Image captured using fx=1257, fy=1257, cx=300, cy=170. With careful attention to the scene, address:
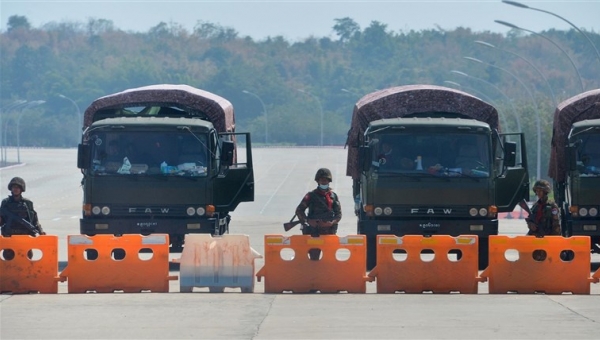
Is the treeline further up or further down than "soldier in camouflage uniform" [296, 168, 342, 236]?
further up

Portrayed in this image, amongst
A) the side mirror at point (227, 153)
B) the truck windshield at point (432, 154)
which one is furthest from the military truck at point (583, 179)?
the side mirror at point (227, 153)

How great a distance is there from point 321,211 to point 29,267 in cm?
449

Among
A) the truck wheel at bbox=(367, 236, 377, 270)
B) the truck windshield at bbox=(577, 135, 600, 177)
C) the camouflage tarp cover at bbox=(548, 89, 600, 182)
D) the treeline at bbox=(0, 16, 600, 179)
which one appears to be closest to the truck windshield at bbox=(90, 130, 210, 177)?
the truck wheel at bbox=(367, 236, 377, 270)

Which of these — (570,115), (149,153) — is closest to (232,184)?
(149,153)

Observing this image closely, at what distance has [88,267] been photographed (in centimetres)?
1809

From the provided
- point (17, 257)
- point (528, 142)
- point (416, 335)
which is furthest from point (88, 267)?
point (528, 142)

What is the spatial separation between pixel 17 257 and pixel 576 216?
10.1 metres

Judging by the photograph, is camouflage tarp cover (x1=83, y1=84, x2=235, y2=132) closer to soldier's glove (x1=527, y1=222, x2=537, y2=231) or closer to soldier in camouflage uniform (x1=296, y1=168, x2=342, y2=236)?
soldier in camouflage uniform (x1=296, y1=168, x2=342, y2=236)

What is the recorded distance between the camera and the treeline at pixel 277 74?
502 ft

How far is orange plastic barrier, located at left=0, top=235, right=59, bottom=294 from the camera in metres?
17.9

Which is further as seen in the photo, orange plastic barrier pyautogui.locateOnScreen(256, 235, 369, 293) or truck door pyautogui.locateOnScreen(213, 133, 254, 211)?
truck door pyautogui.locateOnScreen(213, 133, 254, 211)

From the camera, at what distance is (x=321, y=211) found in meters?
19.4

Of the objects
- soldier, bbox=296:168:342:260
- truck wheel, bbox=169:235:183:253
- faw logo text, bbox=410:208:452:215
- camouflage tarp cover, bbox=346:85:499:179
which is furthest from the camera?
camouflage tarp cover, bbox=346:85:499:179

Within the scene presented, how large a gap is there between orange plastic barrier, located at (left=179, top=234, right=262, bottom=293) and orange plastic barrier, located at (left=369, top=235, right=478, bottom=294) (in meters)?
1.82
